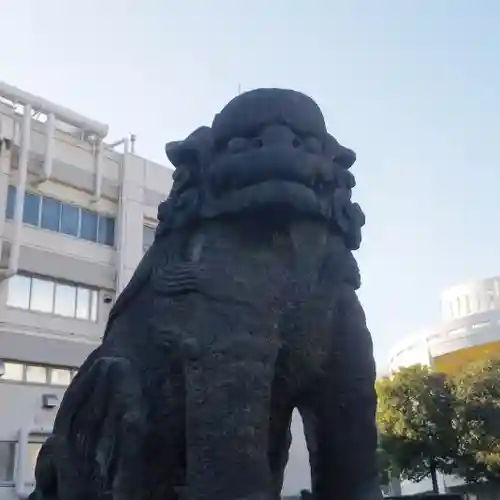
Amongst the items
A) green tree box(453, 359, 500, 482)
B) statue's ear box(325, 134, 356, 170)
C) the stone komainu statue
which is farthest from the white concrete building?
statue's ear box(325, 134, 356, 170)

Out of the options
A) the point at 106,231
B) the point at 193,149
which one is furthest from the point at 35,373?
the point at 193,149

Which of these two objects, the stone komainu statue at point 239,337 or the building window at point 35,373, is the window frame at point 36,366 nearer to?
the building window at point 35,373

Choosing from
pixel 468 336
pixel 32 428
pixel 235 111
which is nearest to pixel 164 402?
pixel 235 111

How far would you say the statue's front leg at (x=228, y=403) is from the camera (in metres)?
2.57

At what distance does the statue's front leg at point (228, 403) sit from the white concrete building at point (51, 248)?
14.5m

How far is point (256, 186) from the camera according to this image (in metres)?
2.86

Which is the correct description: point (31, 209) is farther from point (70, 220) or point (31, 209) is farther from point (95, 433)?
point (95, 433)

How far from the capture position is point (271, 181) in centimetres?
285

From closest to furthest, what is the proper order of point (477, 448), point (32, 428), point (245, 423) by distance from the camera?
point (245, 423), point (32, 428), point (477, 448)

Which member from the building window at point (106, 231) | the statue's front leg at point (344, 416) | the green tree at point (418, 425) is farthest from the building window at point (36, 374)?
the statue's front leg at point (344, 416)

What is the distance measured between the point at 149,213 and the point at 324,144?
57.0ft

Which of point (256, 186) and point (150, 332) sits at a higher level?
point (256, 186)

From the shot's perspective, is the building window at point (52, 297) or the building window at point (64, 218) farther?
the building window at point (64, 218)

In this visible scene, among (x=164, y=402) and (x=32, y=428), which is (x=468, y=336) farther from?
(x=164, y=402)
